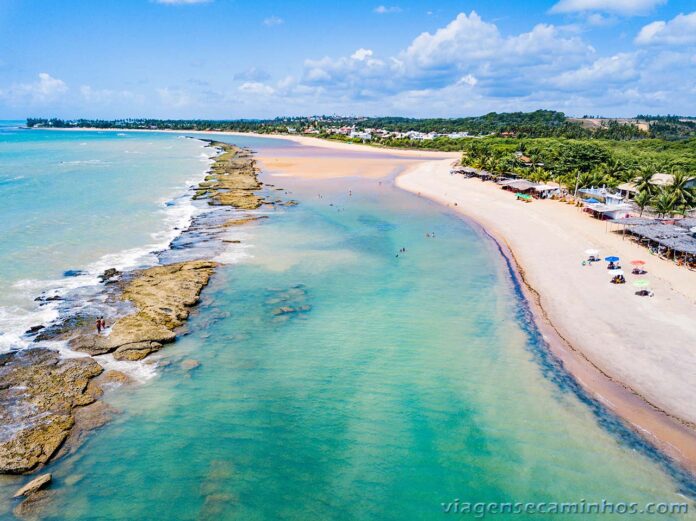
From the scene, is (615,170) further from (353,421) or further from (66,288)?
(66,288)

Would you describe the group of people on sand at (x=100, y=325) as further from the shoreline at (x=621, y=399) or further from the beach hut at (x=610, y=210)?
the beach hut at (x=610, y=210)

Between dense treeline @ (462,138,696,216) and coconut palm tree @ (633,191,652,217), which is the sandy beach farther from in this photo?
dense treeline @ (462,138,696,216)

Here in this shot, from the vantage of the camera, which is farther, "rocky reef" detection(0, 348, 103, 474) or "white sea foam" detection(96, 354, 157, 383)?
"white sea foam" detection(96, 354, 157, 383)

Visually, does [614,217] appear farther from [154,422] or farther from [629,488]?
[154,422]

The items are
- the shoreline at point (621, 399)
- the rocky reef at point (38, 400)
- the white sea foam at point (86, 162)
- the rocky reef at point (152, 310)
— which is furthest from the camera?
the white sea foam at point (86, 162)

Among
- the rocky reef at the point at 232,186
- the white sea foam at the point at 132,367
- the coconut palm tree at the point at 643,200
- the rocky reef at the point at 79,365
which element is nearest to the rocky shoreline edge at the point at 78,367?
the rocky reef at the point at 79,365

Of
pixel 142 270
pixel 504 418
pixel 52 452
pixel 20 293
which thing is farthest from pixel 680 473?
pixel 20 293

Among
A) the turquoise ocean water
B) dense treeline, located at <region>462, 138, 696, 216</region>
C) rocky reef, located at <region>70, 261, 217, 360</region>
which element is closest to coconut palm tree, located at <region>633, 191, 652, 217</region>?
dense treeline, located at <region>462, 138, 696, 216</region>

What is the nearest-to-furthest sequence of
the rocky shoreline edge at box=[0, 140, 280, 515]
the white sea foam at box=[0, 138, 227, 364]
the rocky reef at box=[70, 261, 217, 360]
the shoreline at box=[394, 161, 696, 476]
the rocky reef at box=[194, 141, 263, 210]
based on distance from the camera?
the rocky shoreline edge at box=[0, 140, 280, 515] < the shoreline at box=[394, 161, 696, 476] < the rocky reef at box=[70, 261, 217, 360] < the white sea foam at box=[0, 138, 227, 364] < the rocky reef at box=[194, 141, 263, 210]
